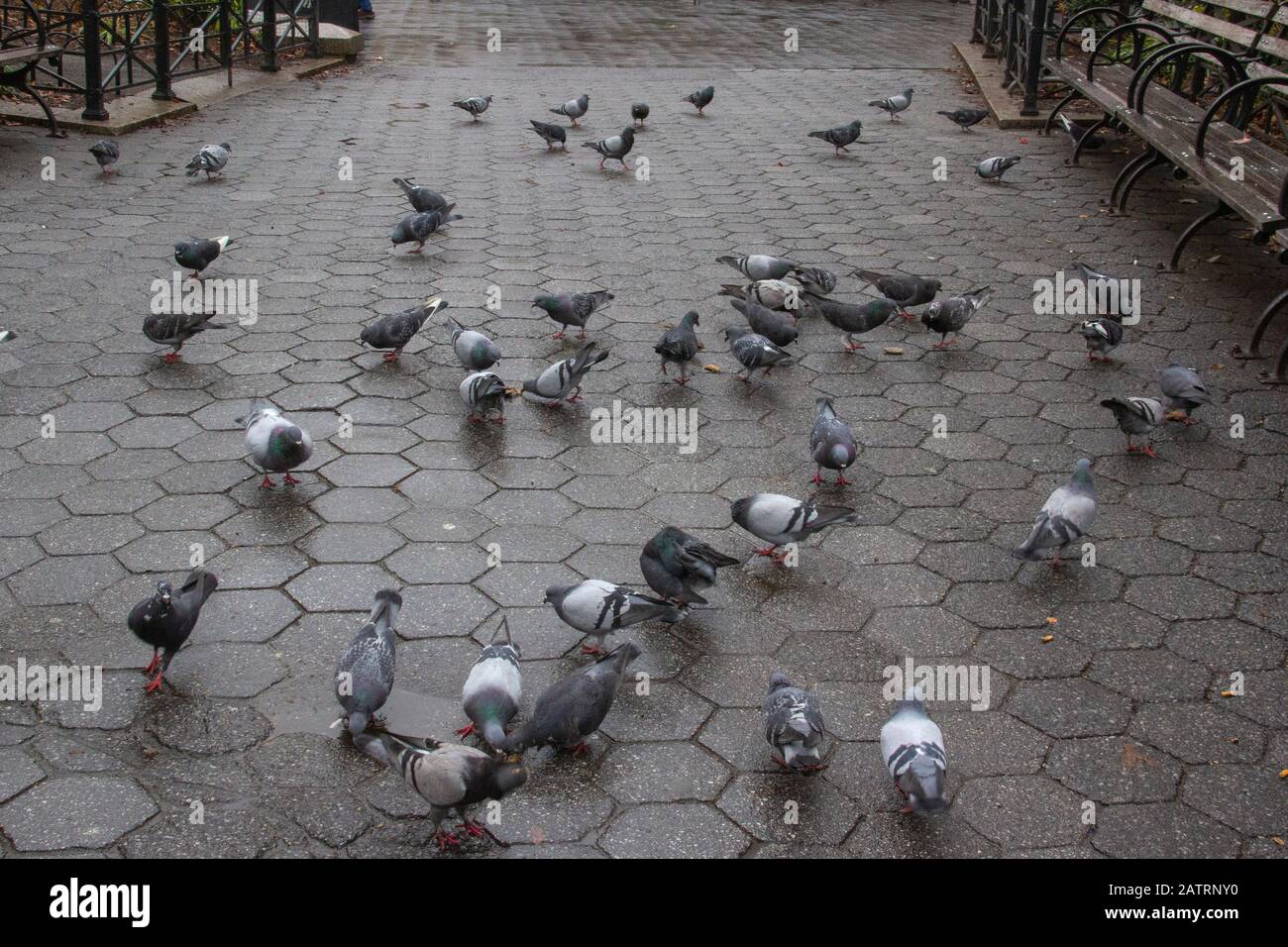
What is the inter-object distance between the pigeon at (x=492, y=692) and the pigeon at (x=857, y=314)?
11.2 feet

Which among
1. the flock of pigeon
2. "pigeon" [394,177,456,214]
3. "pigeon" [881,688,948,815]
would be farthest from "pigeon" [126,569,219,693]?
"pigeon" [394,177,456,214]

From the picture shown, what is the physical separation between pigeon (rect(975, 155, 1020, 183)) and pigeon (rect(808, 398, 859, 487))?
18.2 ft

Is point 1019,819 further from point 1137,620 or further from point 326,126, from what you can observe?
point 326,126

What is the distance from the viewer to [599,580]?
4031mm

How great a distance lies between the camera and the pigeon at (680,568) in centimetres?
410

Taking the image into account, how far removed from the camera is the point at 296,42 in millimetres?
15602

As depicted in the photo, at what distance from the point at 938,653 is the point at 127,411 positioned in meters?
3.89

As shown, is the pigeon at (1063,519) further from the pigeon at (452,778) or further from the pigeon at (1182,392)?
the pigeon at (452,778)

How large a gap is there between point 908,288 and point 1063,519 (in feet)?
9.01

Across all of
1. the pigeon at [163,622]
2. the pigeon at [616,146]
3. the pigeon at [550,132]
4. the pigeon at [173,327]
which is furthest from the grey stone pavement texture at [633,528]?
the pigeon at [550,132]

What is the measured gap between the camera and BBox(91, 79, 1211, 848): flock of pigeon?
3.20 m

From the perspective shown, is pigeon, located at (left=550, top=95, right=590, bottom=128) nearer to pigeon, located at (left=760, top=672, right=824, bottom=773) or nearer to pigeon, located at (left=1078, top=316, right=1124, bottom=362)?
pigeon, located at (left=1078, top=316, right=1124, bottom=362)
